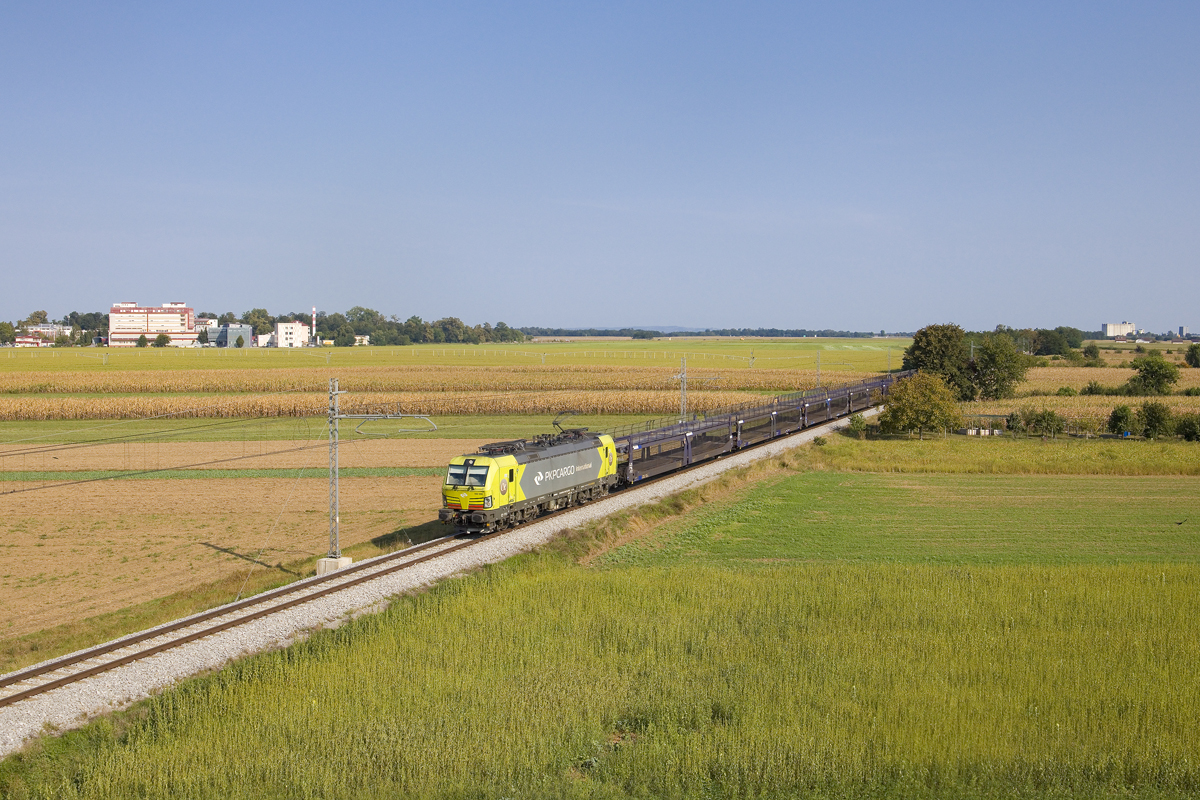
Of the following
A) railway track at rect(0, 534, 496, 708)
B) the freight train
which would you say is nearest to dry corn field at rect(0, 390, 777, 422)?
the freight train

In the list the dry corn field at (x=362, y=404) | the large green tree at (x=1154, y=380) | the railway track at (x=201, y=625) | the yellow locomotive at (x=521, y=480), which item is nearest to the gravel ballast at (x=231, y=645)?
the railway track at (x=201, y=625)

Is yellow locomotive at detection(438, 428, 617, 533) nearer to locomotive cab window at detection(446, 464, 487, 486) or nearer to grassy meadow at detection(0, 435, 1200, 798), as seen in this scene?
locomotive cab window at detection(446, 464, 487, 486)

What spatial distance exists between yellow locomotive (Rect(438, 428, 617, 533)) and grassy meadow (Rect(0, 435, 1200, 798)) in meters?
3.10

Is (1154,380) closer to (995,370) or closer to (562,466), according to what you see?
(995,370)

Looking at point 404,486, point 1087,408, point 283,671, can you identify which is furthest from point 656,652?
point 1087,408

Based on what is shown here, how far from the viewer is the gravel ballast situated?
16.4 metres

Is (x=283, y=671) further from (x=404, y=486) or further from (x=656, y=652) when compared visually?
(x=404, y=486)

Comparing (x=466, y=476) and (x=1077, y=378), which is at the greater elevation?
(x=1077, y=378)

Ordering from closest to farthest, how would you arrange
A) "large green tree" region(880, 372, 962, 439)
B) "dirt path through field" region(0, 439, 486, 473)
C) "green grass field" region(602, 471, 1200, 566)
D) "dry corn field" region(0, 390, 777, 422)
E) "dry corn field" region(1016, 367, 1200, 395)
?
"green grass field" region(602, 471, 1200, 566) < "dirt path through field" region(0, 439, 486, 473) < "large green tree" region(880, 372, 962, 439) < "dry corn field" region(0, 390, 777, 422) < "dry corn field" region(1016, 367, 1200, 395)

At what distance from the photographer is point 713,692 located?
17688 mm

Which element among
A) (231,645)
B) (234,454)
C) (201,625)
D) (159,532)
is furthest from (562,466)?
(234,454)

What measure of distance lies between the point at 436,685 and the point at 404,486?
103 ft

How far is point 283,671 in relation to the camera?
18.4m

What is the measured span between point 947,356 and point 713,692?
86436mm
